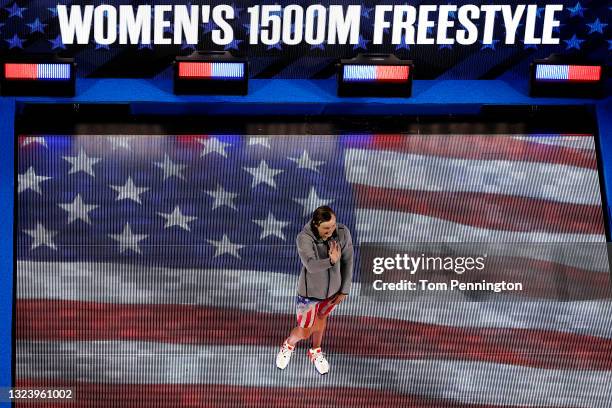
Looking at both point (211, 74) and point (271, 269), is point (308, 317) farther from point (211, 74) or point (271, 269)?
point (211, 74)

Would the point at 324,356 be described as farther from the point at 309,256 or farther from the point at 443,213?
the point at 443,213

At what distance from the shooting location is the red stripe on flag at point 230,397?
20.1 feet

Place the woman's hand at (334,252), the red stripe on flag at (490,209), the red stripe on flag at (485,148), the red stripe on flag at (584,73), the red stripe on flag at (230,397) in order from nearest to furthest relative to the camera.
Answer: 1. the woman's hand at (334,252)
2. the red stripe on flag at (230,397)
3. the red stripe on flag at (490,209)
4. the red stripe on flag at (485,148)
5. the red stripe on flag at (584,73)

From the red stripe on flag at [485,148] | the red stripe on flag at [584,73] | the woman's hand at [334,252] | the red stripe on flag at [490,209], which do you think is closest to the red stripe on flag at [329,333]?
the woman's hand at [334,252]

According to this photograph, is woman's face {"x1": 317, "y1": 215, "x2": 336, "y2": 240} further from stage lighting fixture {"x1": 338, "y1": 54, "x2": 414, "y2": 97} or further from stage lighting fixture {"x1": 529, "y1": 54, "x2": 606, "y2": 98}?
stage lighting fixture {"x1": 529, "y1": 54, "x2": 606, "y2": 98}

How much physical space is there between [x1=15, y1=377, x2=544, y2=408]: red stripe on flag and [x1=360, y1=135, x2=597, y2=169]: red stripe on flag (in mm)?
1555

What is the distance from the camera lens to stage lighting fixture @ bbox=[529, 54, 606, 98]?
6.89 metres

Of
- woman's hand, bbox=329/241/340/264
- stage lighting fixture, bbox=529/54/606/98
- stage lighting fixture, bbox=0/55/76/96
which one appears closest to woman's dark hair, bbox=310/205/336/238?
woman's hand, bbox=329/241/340/264

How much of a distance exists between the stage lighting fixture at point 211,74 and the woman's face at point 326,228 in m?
1.29

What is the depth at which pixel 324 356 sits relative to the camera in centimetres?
621

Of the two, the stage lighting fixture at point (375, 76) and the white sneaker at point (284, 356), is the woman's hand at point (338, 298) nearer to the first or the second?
the white sneaker at point (284, 356)

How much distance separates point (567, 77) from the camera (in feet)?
22.7

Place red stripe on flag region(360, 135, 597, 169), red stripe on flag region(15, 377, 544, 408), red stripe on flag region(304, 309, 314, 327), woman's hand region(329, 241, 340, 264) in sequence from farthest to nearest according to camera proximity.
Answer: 1. red stripe on flag region(360, 135, 597, 169)
2. red stripe on flag region(304, 309, 314, 327)
3. red stripe on flag region(15, 377, 544, 408)
4. woman's hand region(329, 241, 340, 264)

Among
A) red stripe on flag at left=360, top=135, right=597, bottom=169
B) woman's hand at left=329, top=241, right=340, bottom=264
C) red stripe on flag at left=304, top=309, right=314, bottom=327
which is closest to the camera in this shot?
woman's hand at left=329, top=241, right=340, bottom=264
